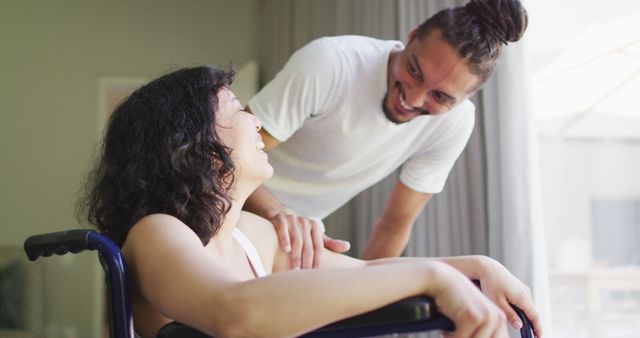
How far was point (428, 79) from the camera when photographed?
1.66m

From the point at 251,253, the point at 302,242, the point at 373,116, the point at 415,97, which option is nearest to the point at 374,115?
the point at 373,116

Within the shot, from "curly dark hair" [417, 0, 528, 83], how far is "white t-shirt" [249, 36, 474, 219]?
9.3 inches

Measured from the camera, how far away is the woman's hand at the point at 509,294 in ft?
3.33

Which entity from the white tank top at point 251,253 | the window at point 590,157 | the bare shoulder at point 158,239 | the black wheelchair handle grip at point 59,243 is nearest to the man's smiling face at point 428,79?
the window at point 590,157

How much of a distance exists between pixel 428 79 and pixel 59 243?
97 cm

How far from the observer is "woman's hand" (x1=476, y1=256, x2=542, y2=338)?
101 centimetres

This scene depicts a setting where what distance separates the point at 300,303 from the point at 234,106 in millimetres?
531

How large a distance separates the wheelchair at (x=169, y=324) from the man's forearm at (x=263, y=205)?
67cm

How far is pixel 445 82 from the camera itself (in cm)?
165

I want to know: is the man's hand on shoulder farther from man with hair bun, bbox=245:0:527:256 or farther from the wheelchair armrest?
the wheelchair armrest

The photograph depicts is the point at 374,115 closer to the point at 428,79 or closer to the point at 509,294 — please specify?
the point at 428,79

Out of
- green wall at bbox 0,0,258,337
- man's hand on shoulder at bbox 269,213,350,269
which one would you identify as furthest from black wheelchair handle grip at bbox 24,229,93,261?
green wall at bbox 0,0,258,337

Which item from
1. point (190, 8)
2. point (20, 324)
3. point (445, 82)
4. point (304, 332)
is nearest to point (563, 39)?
point (445, 82)

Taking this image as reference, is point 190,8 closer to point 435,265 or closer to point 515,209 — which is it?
point 515,209
